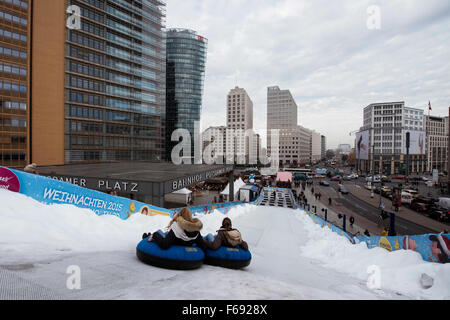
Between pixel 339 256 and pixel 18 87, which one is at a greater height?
pixel 18 87

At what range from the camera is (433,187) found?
177 ft

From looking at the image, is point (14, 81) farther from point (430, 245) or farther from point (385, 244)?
point (430, 245)

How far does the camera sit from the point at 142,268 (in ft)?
14.0

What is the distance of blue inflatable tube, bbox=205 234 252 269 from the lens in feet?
17.0

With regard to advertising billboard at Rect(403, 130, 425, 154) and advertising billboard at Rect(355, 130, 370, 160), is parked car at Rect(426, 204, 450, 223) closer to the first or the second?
advertising billboard at Rect(355, 130, 370, 160)

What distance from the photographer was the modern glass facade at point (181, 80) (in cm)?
9300

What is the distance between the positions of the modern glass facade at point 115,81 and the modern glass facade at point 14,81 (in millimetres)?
5537

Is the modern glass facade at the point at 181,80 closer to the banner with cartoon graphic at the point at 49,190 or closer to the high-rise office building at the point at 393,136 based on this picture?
the high-rise office building at the point at 393,136

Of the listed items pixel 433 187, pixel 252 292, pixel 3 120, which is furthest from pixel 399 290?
pixel 433 187

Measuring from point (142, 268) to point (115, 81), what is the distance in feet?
160

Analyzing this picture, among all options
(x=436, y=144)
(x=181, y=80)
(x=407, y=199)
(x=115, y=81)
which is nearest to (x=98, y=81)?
(x=115, y=81)

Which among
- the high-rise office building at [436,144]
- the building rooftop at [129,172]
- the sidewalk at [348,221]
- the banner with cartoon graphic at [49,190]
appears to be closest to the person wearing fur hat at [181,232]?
the banner with cartoon graphic at [49,190]

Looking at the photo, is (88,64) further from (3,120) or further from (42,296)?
(42,296)

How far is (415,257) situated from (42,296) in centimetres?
792
